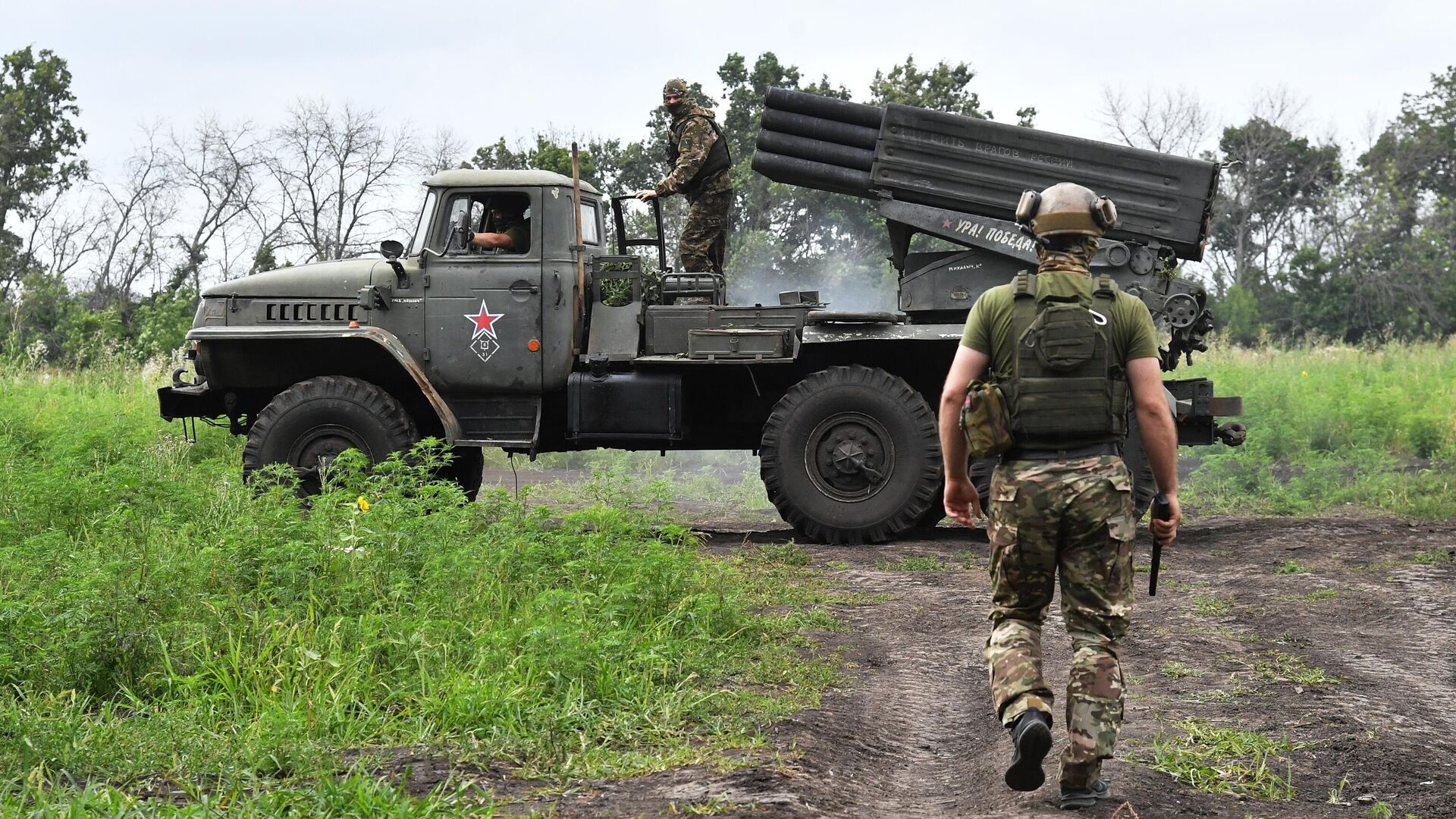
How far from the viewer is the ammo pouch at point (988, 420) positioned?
4234mm

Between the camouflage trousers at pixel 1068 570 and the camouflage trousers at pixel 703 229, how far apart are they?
21.9 ft

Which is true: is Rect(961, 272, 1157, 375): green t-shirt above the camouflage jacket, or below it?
below

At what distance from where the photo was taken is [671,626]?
613cm

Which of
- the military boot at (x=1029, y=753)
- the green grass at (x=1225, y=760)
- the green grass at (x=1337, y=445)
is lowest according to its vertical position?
the green grass at (x=1225, y=760)

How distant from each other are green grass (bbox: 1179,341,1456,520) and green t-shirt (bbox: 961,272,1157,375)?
772 cm

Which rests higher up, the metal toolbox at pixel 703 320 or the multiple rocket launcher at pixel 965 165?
the multiple rocket launcher at pixel 965 165

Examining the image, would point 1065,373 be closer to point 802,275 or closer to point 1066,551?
point 1066,551

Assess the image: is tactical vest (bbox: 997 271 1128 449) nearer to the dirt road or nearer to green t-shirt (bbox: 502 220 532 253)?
the dirt road

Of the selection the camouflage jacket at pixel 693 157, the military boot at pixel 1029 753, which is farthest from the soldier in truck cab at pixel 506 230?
the military boot at pixel 1029 753

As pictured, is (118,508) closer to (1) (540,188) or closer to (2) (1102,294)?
(1) (540,188)

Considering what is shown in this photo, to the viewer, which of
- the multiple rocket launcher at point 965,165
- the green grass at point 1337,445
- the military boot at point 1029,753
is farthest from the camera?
the green grass at point 1337,445

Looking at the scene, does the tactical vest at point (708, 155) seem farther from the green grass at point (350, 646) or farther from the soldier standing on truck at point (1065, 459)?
the soldier standing on truck at point (1065, 459)

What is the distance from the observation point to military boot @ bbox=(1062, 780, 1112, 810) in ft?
13.1

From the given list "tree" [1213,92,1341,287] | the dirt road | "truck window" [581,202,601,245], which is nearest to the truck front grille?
"truck window" [581,202,601,245]
